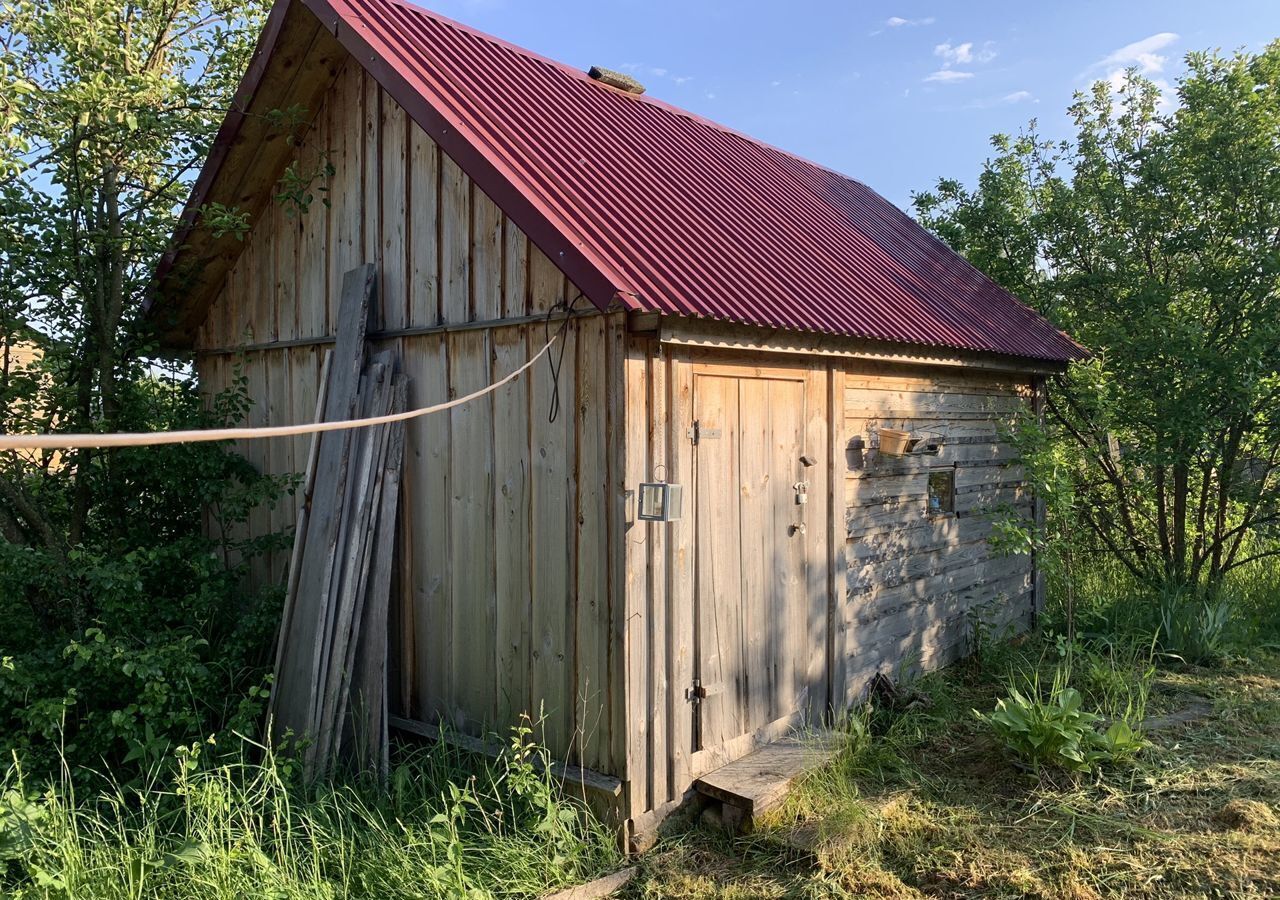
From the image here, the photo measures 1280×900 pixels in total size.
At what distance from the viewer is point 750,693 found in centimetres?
547

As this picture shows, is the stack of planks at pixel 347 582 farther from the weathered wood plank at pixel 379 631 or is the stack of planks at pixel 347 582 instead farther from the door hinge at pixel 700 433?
the door hinge at pixel 700 433

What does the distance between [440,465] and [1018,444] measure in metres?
4.96

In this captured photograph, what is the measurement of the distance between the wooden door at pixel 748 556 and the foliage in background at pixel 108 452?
2.69m

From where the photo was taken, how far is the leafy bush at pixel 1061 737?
17.4ft

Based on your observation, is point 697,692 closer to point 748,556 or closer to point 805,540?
point 748,556

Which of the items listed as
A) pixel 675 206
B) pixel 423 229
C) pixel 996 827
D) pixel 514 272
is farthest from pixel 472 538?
pixel 996 827

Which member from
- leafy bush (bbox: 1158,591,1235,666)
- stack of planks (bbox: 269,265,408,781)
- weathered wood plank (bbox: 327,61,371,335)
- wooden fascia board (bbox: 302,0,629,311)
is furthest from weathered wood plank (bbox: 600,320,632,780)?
leafy bush (bbox: 1158,591,1235,666)

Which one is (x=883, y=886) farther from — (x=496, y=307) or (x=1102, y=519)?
(x=1102, y=519)

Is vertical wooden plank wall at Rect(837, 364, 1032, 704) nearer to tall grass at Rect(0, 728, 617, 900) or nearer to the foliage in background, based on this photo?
tall grass at Rect(0, 728, 617, 900)

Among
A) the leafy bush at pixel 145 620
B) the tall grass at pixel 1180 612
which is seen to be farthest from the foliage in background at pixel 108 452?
the tall grass at pixel 1180 612

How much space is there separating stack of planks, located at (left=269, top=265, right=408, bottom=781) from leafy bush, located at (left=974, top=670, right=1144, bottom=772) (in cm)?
386

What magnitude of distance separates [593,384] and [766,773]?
2.44 meters

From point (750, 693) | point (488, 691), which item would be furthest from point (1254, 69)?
point (488, 691)

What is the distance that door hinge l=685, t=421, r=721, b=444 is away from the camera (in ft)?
16.4
